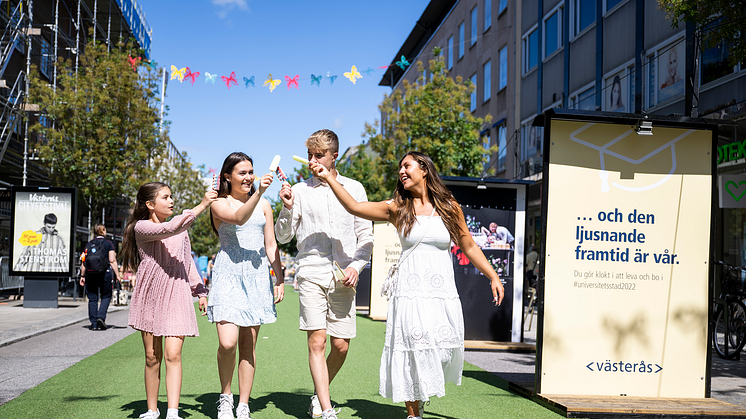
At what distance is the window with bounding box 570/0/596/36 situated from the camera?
20.6m

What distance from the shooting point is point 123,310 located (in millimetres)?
17719

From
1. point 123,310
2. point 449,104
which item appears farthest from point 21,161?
→ point 449,104

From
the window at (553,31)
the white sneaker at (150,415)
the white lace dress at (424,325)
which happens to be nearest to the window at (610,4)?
the window at (553,31)

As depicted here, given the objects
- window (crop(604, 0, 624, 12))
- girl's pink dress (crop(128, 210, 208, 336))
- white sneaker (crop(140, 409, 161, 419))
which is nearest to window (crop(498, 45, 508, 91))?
window (crop(604, 0, 624, 12))

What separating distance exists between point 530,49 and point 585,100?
Answer: 569cm

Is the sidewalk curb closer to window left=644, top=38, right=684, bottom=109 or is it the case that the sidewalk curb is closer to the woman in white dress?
the woman in white dress

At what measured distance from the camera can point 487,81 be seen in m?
30.8

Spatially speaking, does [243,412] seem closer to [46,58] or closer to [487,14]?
[46,58]

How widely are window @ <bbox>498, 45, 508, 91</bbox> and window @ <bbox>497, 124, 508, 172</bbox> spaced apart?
1771mm

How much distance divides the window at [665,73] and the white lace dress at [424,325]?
13517 millimetres

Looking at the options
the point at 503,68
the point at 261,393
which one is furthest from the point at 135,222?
the point at 503,68

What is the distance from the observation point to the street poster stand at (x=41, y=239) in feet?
54.3

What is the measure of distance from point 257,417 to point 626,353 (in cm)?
320

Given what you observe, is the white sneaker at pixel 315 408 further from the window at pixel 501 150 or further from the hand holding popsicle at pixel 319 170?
the window at pixel 501 150
